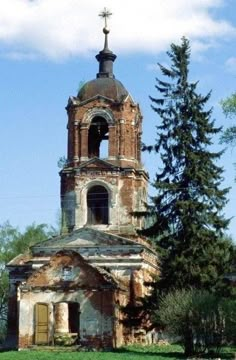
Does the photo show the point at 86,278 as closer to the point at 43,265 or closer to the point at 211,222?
the point at 43,265

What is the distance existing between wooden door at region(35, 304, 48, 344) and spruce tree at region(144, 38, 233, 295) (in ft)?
Answer: 18.3

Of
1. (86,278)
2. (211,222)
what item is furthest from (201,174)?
(86,278)

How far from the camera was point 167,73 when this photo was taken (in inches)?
1291

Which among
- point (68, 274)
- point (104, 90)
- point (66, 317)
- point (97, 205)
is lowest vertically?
point (66, 317)

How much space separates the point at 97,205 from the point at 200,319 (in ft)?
37.4

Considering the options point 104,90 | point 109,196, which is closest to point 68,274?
point 109,196

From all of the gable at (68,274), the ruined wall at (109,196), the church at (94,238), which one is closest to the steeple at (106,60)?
the church at (94,238)

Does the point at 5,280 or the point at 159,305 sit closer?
the point at 159,305

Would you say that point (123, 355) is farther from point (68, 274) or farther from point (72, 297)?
point (68, 274)

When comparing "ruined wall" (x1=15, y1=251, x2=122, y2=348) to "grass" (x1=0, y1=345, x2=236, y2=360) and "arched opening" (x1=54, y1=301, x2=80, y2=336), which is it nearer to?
"arched opening" (x1=54, y1=301, x2=80, y2=336)

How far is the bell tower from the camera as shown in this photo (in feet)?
124

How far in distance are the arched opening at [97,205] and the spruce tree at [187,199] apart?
5657 mm

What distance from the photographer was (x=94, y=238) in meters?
37.1

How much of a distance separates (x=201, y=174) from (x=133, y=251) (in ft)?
22.9
